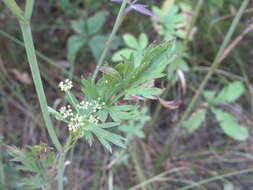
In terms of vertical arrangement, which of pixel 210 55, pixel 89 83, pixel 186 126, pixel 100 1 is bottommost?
pixel 186 126

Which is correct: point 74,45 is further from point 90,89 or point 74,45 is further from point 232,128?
point 90,89

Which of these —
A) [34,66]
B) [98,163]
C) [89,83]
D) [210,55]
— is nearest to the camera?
[34,66]

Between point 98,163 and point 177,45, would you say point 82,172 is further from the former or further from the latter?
point 177,45

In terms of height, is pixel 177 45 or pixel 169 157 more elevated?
pixel 177 45

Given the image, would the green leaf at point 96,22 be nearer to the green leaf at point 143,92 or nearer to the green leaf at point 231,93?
the green leaf at point 231,93

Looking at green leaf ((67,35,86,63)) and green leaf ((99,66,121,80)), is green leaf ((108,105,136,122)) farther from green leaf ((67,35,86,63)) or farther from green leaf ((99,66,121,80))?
green leaf ((67,35,86,63))

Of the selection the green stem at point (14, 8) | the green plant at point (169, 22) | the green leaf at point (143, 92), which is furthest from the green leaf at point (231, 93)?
the green stem at point (14, 8)

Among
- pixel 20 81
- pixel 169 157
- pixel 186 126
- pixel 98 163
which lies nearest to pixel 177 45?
pixel 186 126
